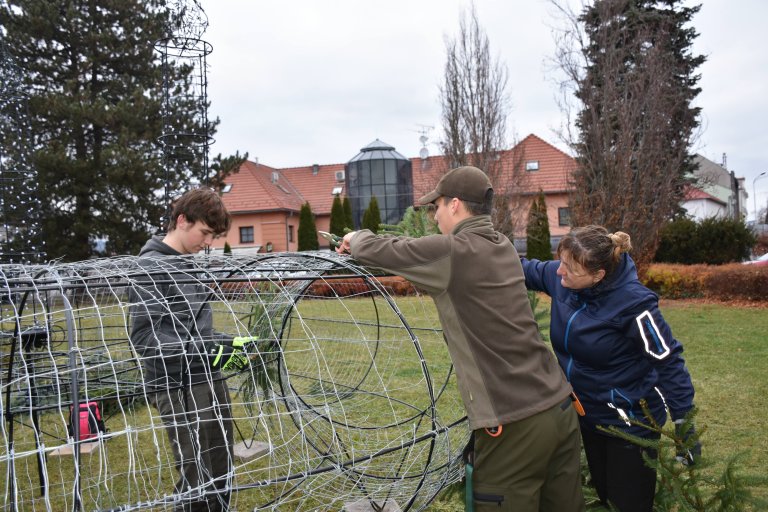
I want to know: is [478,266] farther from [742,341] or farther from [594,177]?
[594,177]

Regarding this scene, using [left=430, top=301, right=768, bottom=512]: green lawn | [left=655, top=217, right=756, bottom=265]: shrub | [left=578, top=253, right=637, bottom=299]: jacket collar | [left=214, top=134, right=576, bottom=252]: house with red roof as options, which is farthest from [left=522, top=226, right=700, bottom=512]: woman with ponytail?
[left=214, top=134, right=576, bottom=252]: house with red roof

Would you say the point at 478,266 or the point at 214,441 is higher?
the point at 478,266

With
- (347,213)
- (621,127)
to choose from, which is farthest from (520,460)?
(347,213)

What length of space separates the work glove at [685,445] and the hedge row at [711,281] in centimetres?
1236

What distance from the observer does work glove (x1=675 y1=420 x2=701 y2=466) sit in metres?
2.12

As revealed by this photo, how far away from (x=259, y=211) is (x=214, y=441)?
26.3 meters

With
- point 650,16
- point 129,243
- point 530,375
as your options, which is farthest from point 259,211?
point 530,375

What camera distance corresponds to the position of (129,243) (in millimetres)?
15070

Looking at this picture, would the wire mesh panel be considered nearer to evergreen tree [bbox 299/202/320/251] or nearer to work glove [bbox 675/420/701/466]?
work glove [bbox 675/420/701/466]

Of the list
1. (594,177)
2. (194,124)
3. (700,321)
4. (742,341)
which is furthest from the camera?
(194,124)

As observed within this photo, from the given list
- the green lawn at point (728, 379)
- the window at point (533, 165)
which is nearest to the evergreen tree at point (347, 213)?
the window at point (533, 165)

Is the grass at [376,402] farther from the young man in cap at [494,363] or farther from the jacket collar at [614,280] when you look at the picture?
the jacket collar at [614,280]

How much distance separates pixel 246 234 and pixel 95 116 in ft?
51.5

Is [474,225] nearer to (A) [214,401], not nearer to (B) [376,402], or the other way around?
(A) [214,401]
